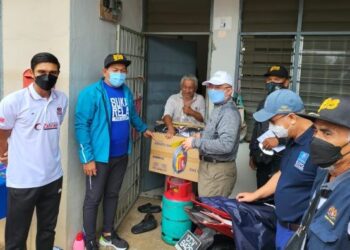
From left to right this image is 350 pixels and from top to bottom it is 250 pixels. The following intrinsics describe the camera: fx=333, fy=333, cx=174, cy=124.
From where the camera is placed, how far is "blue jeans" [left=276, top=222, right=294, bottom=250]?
5.35 ft

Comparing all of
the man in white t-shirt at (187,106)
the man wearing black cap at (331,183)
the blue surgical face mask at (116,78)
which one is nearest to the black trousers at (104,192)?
the blue surgical face mask at (116,78)

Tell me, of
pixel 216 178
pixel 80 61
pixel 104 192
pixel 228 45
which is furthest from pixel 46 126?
pixel 228 45

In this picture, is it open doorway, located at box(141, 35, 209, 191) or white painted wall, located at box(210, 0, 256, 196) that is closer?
white painted wall, located at box(210, 0, 256, 196)

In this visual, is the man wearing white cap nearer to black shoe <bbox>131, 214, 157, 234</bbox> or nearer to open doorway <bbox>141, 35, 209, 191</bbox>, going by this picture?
black shoe <bbox>131, 214, 157, 234</bbox>

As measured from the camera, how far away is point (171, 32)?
3.79 meters

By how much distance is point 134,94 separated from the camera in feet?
12.1

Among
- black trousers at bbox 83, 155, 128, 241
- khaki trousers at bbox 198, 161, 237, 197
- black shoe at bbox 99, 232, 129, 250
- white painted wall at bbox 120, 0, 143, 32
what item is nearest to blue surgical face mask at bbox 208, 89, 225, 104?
khaki trousers at bbox 198, 161, 237, 197

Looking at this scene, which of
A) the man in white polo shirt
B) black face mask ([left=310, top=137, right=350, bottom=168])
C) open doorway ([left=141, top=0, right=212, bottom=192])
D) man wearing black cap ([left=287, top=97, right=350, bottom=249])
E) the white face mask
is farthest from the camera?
open doorway ([left=141, top=0, right=212, bottom=192])

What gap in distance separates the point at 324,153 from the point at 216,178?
1360 mm

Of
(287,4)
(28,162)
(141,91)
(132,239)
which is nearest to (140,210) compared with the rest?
(132,239)

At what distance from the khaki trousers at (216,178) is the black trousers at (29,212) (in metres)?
1.07

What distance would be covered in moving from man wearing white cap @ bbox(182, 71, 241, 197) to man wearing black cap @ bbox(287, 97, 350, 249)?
3.51ft

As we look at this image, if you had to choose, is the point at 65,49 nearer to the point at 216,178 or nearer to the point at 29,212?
the point at 29,212

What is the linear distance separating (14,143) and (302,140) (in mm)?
1699
